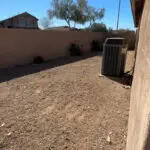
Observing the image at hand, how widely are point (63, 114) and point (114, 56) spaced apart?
3074 millimetres

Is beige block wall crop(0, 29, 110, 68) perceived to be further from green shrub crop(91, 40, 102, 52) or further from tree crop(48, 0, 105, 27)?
tree crop(48, 0, 105, 27)

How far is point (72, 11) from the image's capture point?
3033 centimetres

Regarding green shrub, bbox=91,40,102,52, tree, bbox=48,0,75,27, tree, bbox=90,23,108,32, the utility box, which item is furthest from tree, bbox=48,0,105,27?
the utility box

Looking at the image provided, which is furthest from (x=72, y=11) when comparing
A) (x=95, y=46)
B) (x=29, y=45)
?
(x=29, y=45)

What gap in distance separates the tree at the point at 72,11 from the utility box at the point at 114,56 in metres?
25.2

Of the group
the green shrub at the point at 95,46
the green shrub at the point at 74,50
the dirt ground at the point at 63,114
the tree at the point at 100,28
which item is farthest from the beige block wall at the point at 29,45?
the tree at the point at 100,28

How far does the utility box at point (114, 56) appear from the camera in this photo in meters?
6.25

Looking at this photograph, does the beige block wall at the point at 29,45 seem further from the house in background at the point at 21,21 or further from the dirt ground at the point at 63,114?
the house in background at the point at 21,21

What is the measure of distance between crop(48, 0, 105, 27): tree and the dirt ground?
2578cm

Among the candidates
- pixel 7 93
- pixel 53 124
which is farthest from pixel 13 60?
pixel 53 124

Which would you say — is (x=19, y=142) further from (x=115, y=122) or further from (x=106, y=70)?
(x=106, y=70)

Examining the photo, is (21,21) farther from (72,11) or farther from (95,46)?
(95,46)

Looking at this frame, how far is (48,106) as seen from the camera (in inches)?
168

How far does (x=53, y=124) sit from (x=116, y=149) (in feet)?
3.83
